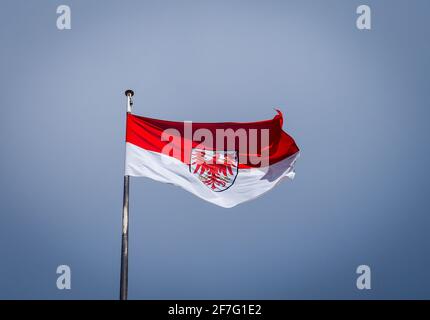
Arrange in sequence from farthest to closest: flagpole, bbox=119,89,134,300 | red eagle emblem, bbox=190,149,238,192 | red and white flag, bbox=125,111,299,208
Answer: red eagle emblem, bbox=190,149,238,192 → red and white flag, bbox=125,111,299,208 → flagpole, bbox=119,89,134,300

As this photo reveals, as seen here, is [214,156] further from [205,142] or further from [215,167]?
[205,142]

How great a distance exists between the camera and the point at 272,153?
1905cm

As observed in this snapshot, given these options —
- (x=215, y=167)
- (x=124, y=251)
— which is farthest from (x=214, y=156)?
(x=124, y=251)

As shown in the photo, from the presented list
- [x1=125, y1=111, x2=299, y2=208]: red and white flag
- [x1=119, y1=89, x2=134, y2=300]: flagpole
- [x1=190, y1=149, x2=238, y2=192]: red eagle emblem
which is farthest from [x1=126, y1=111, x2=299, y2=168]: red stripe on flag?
[x1=119, y1=89, x2=134, y2=300]: flagpole

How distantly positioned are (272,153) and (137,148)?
501cm

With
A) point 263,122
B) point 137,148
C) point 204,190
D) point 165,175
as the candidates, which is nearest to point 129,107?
point 137,148

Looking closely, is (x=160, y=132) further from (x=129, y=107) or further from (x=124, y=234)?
(x=124, y=234)

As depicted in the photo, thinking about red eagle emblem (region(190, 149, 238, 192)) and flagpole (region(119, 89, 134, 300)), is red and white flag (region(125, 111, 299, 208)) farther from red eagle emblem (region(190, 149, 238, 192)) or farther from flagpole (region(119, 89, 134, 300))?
flagpole (region(119, 89, 134, 300))

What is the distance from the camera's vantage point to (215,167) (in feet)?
59.0

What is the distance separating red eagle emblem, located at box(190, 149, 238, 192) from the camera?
17.5 meters

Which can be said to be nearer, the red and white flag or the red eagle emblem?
the red and white flag

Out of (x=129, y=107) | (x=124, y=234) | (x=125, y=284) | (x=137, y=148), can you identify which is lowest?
(x=125, y=284)

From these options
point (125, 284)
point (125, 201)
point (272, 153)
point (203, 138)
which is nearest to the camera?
point (125, 284)

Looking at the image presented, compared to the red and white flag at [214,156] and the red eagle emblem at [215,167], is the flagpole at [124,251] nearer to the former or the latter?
the red and white flag at [214,156]
